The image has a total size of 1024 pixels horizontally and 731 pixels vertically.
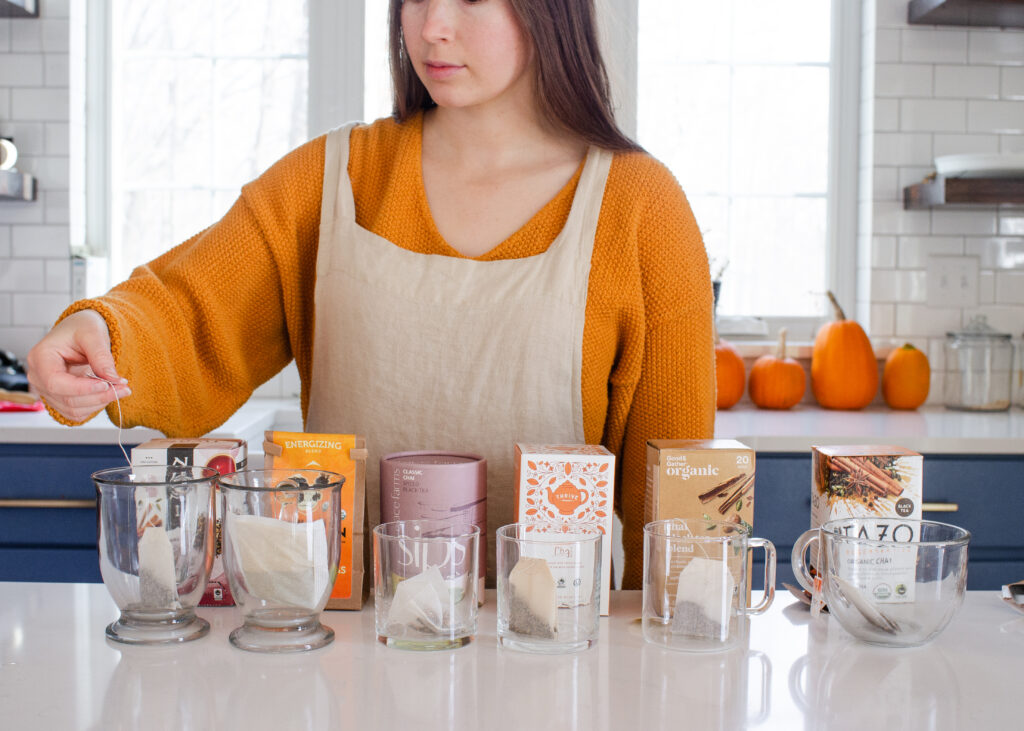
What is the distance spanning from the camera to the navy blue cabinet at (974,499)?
208cm

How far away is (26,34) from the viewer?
8.38ft

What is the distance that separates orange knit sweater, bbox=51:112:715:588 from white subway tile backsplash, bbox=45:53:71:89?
150cm

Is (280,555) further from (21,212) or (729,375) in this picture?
(21,212)

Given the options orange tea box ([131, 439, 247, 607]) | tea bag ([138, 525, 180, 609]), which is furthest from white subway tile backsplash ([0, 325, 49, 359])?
tea bag ([138, 525, 180, 609])

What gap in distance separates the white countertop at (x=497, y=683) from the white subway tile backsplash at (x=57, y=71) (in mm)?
1978

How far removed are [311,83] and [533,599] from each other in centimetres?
217

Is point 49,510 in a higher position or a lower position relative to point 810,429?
lower

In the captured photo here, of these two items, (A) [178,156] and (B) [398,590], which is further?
(A) [178,156]

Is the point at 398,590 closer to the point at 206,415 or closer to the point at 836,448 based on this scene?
the point at 836,448

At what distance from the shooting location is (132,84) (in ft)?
9.04

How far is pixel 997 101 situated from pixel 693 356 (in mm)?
1793

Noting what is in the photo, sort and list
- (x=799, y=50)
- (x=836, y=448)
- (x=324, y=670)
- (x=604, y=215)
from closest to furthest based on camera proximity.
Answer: (x=324, y=670), (x=836, y=448), (x=604, y=215), (x=799, y=50)

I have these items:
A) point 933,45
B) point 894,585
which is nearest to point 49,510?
point 894,585

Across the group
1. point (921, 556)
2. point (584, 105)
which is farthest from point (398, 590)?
point (584, 105)
